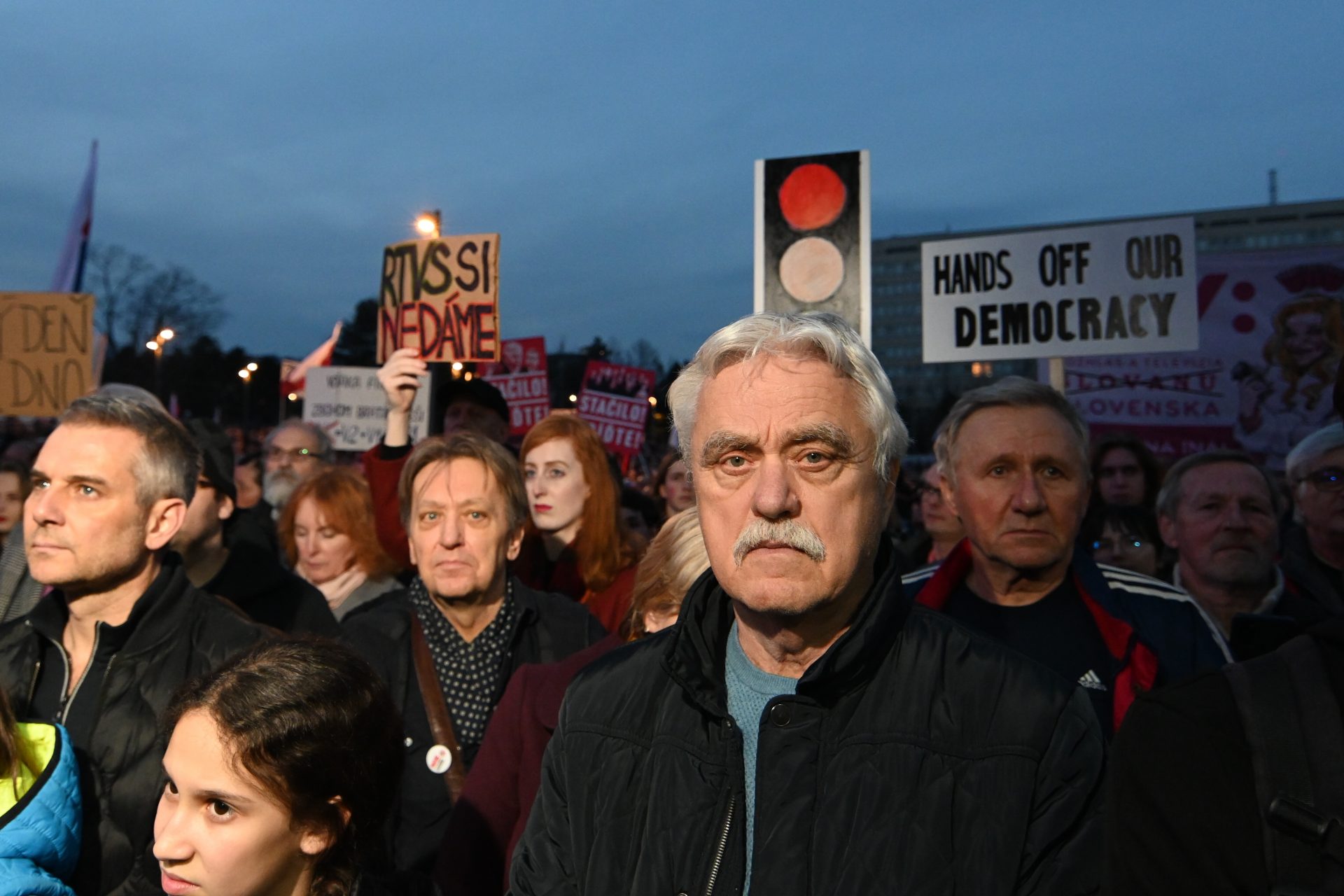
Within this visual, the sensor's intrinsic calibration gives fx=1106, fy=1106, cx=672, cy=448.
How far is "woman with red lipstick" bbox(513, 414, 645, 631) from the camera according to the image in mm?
4855

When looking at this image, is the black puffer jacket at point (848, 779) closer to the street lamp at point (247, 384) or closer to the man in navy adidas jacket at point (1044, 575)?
the man in navy adidas jacket at point (1044, 575)

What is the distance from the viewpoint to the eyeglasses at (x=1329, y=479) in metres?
4.62

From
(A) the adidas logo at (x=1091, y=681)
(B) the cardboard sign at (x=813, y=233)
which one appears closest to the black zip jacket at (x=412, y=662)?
(A) the adidas logo at (x=1091, y=681)

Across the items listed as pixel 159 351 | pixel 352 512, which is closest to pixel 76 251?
pixel 352 512

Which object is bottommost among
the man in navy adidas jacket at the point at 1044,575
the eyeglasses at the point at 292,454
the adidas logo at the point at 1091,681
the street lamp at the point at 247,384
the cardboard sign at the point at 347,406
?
the adidas logo at the point at 1091,681

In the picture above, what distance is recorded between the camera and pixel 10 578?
17.8ft

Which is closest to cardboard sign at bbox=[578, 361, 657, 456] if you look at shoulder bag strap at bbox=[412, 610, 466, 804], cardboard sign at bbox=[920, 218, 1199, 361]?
cardboard sign at bbox=[920, 218, 1199, 361]

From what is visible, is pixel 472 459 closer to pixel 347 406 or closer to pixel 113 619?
pixel 113 619

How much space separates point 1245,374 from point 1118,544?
615cm

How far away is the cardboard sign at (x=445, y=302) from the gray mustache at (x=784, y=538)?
4744mm

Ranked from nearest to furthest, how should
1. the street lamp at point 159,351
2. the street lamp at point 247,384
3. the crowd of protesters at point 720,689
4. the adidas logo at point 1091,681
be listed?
the crowd of protesters at point 720,689, the adidas logo at point 1091,681, the street lamp at point 159,351, the street lamp at point 247,384

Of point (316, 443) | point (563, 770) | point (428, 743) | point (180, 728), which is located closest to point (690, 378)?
point (563, 770)

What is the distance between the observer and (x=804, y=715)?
5.92ft

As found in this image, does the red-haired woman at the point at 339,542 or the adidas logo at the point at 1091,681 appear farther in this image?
the red-haired woman at the point at 339,542
